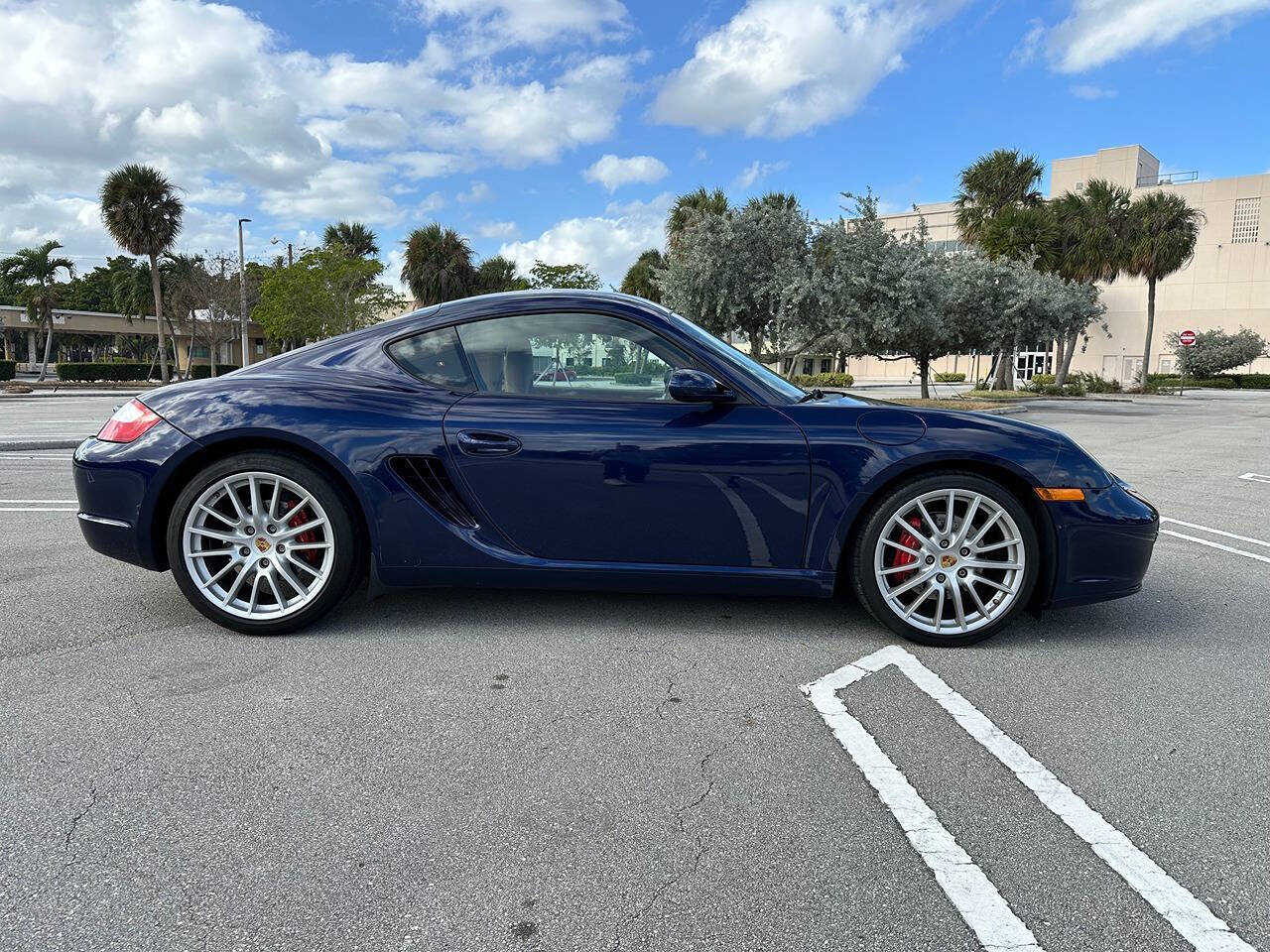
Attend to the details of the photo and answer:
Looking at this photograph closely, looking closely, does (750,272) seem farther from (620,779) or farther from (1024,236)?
(620,779)

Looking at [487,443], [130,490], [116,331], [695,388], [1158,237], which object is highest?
[1158,237]

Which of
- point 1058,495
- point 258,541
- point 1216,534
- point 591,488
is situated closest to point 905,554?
point 1058,495

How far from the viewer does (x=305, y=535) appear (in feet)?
12.1

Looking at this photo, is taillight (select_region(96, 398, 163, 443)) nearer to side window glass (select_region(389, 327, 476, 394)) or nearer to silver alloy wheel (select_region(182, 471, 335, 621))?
silver alloy wheel (select_region(182, 471, 335, 621))

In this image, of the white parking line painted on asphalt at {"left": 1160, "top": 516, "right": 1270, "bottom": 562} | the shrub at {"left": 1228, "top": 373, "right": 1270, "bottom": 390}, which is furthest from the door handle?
the shrub at {"left": 1228, "top": 373, "right": 1270, "bottom": 390}

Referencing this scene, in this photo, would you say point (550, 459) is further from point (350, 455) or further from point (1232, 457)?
point (1232, 457)

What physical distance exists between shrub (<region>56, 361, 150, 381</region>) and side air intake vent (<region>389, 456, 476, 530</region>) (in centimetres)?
4882

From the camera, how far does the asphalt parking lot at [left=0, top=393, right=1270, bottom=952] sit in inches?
73.5

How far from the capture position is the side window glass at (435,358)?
3.69m

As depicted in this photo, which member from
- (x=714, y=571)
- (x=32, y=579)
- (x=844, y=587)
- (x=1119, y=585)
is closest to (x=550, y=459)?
(x=714, y=571)

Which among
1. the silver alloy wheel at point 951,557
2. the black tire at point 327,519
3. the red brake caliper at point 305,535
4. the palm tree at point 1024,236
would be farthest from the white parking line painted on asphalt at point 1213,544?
the palm tree at point 1024,236

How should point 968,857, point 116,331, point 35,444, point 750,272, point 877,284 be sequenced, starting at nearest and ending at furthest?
point 968,857 → point 35,444 → point 877,284 → point 750,272 → point 116,331

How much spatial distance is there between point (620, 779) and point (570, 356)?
6.15ft

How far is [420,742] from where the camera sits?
8.86ft
